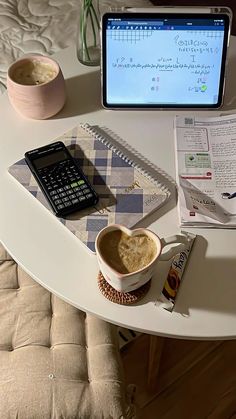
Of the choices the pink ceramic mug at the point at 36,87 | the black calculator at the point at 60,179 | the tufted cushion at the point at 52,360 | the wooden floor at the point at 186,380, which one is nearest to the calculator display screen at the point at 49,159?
the black calculator at the point at 60,179

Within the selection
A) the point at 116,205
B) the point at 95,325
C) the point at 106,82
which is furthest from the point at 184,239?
the point at 106,82

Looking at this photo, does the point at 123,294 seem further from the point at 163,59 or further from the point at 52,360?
the point at 163,59

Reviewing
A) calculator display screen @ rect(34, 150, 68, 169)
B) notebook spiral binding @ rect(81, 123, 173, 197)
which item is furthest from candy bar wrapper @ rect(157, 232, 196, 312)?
calculator display screen @ rect(34, 150, 68, 169)

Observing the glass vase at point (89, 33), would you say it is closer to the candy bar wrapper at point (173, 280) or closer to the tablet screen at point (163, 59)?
the tablet screen at point (163, 59)

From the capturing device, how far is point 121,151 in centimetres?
106

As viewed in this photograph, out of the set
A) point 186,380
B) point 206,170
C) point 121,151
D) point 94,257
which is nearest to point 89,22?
point 121,151

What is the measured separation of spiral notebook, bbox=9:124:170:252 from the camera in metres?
0.95

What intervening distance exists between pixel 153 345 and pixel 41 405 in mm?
385

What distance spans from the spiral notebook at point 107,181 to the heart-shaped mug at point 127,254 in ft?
0.24

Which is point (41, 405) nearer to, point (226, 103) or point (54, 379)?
point (54, 379)

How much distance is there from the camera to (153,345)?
1271 mm

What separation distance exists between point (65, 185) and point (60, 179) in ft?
0.06

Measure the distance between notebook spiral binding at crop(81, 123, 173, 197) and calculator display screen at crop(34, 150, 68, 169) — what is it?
95mm

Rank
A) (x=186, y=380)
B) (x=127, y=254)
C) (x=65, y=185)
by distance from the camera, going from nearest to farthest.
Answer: (x=127, y=254), (x=65, y=185), (x=186, y=380)
